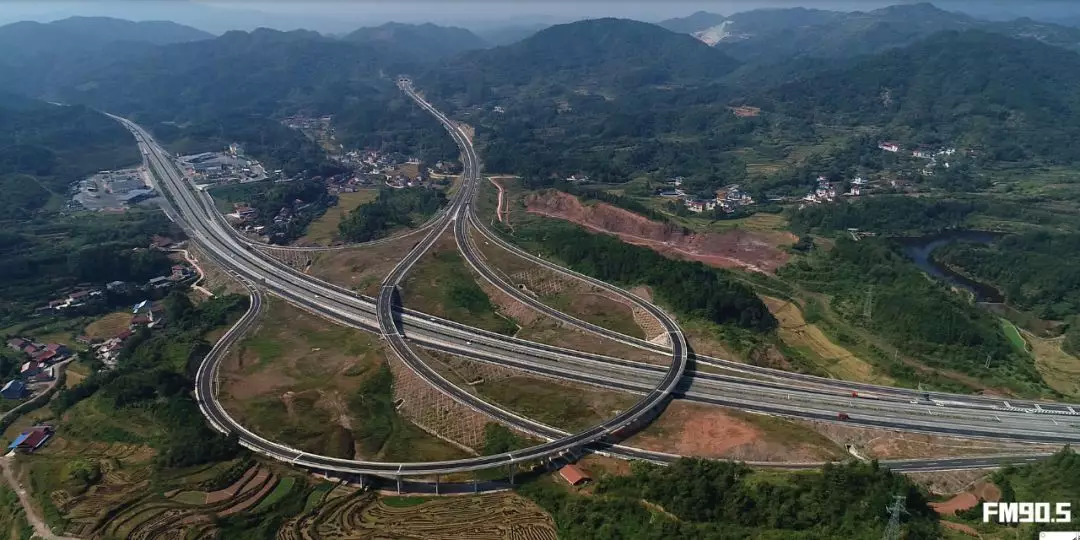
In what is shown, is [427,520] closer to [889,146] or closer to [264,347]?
[264,347]

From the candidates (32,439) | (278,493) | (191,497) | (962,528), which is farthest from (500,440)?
(32,439)

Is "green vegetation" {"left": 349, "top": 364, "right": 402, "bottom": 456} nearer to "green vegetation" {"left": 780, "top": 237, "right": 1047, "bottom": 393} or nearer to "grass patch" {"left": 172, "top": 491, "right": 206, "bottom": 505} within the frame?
"grass patch" {"left": 172, "top": 491, "right": 206, "bottom": 505}

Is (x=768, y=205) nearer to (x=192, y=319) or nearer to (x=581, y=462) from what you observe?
(x=581, y=462)

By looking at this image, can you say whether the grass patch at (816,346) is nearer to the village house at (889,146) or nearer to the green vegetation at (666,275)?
the green vegetation at (666,275)

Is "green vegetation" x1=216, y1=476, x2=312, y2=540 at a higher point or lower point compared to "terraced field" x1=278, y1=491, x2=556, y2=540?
higher

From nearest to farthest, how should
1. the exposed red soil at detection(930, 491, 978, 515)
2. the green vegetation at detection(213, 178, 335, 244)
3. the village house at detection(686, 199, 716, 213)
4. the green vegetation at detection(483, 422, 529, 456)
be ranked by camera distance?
the exposed red soil at detection(930, 491, 978, 515), the green vegetation at detection(483, 422, 529, 456), the green vegetation at detection(213, 178, 335, 244), the village house at detection(686, 199, 716, 213)

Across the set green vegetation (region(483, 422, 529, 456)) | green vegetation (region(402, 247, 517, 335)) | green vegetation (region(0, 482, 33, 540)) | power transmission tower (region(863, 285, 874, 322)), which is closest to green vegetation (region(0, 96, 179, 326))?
green vegetation (region(0, 482, 33, 540))
